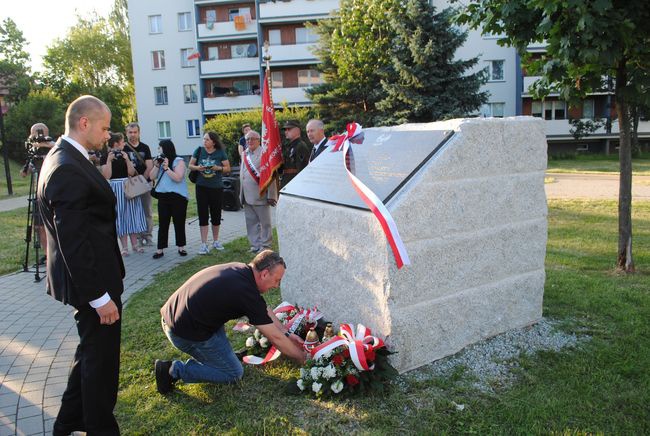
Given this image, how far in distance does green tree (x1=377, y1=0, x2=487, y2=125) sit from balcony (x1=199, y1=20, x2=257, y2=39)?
15558 millimetres

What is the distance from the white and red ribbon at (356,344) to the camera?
340cm

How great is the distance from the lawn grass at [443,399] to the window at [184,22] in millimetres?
36559

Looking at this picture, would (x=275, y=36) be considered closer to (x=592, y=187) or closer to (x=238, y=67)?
(x=238, y=67)

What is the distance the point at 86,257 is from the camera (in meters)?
2.72

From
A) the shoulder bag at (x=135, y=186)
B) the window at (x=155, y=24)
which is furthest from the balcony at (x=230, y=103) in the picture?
the shoulder bag at (x=135, y=186)

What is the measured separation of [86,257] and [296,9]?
3475 centimetres

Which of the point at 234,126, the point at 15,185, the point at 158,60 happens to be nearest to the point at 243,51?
the point at 158,60

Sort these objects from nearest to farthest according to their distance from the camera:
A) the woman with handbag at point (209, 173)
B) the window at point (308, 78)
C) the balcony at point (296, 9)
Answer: the woman with handbag at point (209, 173), the balcony at point (296, 9), the window at point (308, 78)

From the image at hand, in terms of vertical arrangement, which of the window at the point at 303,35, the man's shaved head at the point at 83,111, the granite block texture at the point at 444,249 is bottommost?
the granite block texture at the point at 444,249

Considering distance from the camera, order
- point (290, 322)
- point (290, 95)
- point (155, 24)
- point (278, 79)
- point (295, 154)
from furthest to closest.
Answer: point (155, 24) < point (278, 79) < point (290, 95) < point (295, 154) < point (290, 322)

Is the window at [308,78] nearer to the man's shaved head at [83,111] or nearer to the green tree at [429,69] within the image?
the green tree at [429,69]

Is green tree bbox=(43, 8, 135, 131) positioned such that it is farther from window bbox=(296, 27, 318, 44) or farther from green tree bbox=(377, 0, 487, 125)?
green tree bbox=(377, 0, 487, 125)

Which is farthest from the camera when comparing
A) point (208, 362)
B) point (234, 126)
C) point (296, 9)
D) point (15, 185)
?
point (296, 9)

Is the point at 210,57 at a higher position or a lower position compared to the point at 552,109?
higher
